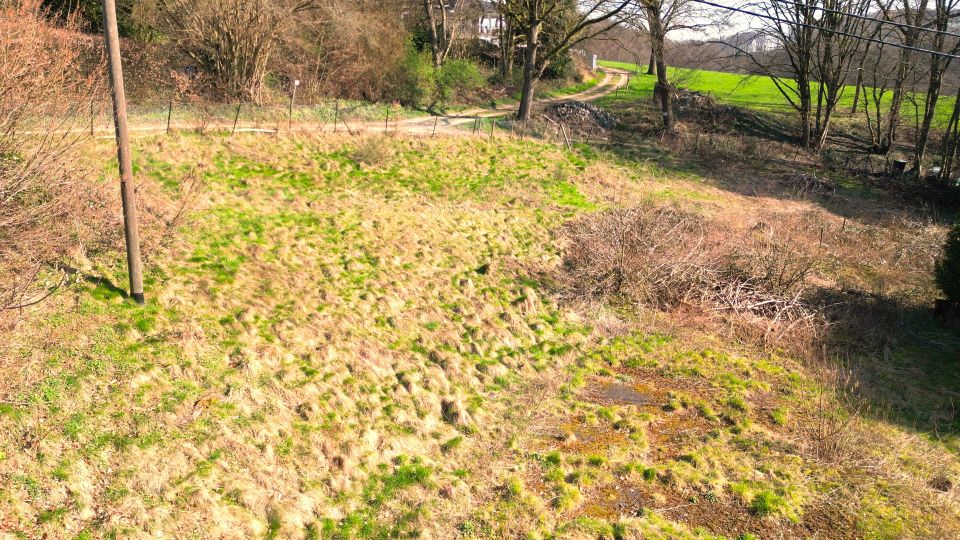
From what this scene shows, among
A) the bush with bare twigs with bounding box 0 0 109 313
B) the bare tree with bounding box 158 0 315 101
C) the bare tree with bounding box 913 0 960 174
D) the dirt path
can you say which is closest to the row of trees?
the bare tree with bounding box 913 0 960 174

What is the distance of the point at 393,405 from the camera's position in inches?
384

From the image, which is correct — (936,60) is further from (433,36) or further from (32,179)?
(32,179)

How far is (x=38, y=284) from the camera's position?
9.46m

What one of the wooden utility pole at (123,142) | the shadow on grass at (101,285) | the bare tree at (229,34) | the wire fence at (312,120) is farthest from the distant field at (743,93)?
the shadow on grass at (101,285)

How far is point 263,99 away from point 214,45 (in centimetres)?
234

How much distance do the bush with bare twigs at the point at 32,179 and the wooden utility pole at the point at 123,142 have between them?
3.90 feet

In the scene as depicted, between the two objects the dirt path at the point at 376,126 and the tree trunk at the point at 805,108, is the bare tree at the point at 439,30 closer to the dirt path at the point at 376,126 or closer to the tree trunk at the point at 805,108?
the dirt path at the point at 376,126

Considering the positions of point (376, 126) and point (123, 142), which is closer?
point (123, 142)

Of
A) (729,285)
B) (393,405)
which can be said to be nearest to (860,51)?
(729,285)

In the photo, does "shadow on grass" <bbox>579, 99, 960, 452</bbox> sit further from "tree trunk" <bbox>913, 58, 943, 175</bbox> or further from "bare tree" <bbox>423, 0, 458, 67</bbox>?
"bare tree" <bbox>423, 0, 458, 67</bbox>

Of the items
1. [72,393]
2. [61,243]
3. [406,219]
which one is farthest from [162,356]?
[406,219]

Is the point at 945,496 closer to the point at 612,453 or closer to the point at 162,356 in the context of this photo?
the point at 612,453

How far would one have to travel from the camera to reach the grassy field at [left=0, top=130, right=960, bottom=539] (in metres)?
7.41

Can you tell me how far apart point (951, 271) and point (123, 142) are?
16173 mm
